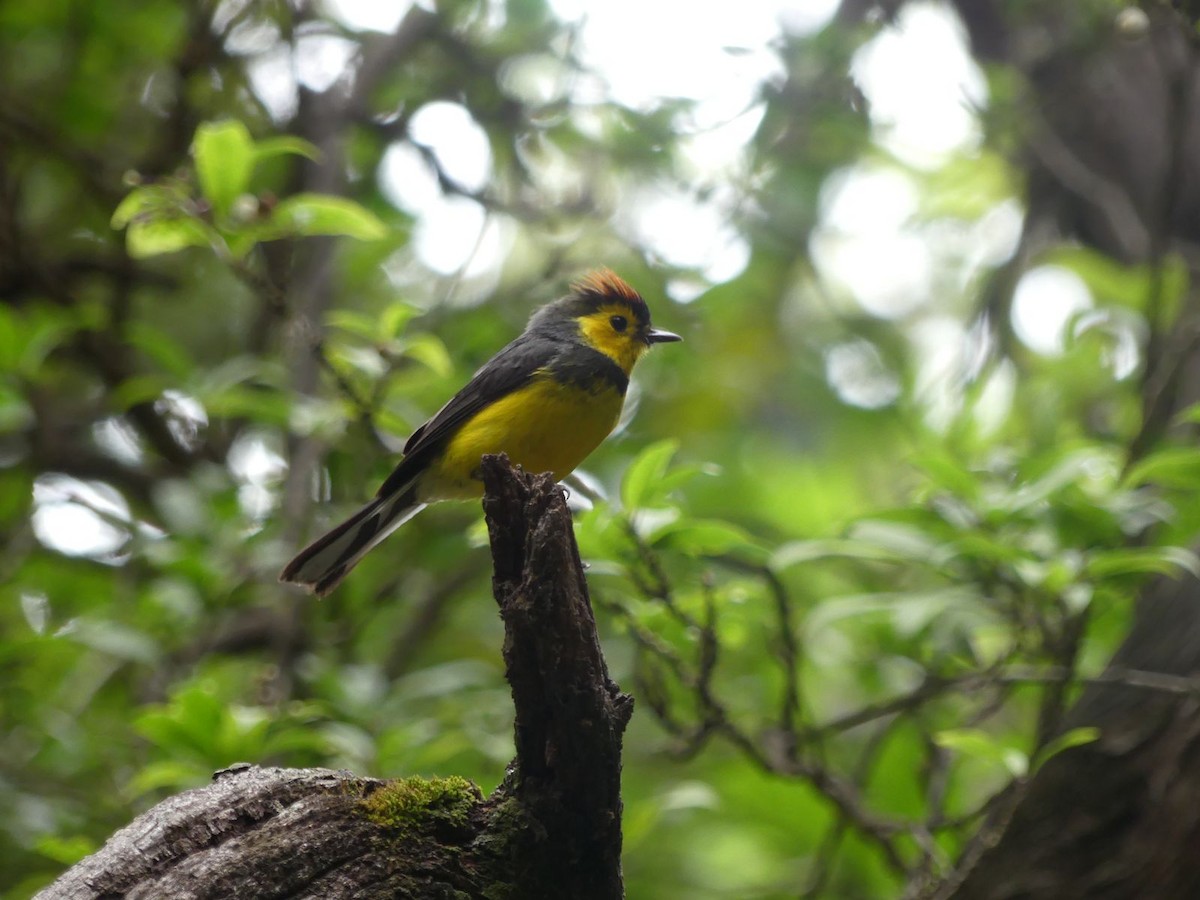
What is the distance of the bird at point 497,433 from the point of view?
4.49m

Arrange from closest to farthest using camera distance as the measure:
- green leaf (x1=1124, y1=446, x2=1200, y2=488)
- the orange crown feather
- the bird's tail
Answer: green leaf (x1=1124, y1=446, x2=1200, y2=488), the bird's tail, the orange crown feather

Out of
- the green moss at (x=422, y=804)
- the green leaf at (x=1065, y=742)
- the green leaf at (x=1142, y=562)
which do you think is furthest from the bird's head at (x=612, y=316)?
the green moss at (x=422, y=804)

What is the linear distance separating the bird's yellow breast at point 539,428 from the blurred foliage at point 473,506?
19cm

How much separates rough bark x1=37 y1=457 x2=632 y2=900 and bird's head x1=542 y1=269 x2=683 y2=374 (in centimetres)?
257

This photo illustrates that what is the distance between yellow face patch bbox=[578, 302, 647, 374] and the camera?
16.8 ft

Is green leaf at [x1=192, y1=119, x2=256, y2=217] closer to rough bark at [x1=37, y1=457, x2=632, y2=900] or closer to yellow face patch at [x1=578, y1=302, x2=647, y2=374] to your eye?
yellow face patch at [x1=578, y1=302, x2=647, y2=374]

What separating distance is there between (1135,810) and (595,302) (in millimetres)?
2840

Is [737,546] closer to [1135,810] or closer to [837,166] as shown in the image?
[1135,810]

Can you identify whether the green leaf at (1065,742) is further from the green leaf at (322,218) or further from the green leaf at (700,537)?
the green leaf at (322,218)

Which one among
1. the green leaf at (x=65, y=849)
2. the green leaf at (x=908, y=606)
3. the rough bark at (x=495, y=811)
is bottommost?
the rough bark at (x=495, y=811)

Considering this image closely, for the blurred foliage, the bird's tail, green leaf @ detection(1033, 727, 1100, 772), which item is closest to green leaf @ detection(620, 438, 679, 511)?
the blurred foliage

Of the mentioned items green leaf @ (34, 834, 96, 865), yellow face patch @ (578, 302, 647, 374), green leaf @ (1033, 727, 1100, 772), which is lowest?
green leaf @ (1033, 727, 1100, 772)

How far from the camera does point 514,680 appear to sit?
254cm

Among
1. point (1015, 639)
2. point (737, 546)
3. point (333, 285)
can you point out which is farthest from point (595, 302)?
point (1015, 639)
